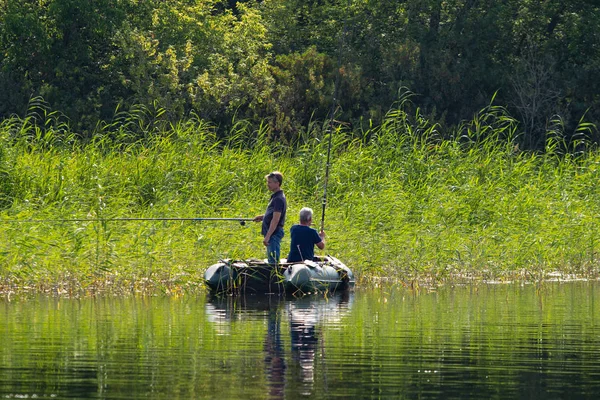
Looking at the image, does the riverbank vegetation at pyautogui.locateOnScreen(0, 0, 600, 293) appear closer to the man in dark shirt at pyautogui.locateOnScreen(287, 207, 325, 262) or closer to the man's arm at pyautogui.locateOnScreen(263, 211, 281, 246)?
the man's arm at pyautogui.locateOnScreen(263, 211, 281, 246)

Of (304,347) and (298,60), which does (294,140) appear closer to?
(298,60)

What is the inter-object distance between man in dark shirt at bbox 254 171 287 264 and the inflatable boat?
19cm

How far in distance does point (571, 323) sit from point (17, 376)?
594 centimetres

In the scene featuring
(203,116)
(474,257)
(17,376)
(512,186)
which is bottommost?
(17,376)

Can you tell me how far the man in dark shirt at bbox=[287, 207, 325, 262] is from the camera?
637 inches

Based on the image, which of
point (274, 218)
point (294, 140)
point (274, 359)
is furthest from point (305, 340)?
point (294, 140)

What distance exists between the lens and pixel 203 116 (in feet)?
106

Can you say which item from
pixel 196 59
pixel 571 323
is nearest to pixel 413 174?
pixel 571 323

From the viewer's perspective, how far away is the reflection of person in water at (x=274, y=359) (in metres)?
9.09

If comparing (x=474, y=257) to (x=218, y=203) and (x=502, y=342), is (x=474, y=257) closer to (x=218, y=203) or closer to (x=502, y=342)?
(x=218, y=203)

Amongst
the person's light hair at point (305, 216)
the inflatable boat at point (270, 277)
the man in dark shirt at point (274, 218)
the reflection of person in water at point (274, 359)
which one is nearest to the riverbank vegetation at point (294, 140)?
the inflatable boat at point (270, 277)

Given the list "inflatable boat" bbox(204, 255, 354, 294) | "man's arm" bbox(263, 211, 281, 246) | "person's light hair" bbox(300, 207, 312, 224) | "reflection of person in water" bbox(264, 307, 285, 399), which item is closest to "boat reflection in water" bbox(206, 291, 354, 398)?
"reflection of person in water" bbox(264, 307, 285, 399)

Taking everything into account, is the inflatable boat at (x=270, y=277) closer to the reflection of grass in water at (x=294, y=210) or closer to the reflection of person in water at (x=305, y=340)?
the reflection of grass in water at (x=294, y=210)

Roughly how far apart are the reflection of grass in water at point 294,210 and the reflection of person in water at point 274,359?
3.61 metres
